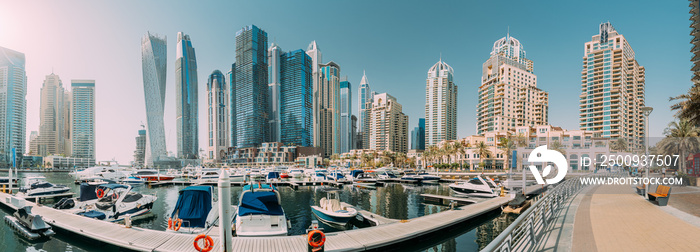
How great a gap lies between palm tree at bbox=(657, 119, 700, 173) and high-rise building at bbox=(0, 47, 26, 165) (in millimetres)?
266899

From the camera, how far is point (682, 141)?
119 feet

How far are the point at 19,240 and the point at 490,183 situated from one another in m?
41.3

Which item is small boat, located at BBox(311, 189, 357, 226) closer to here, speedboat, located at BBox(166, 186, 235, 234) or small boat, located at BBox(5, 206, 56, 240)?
speedboat, located at BBox(166, 186, 235, 234)

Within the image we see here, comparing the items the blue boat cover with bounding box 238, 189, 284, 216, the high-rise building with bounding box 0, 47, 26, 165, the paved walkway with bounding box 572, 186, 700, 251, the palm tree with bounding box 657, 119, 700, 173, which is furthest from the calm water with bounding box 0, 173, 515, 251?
the high-rise building with bounding box 0, 47, 26, 165

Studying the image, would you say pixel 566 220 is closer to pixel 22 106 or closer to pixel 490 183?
pixel 490 183

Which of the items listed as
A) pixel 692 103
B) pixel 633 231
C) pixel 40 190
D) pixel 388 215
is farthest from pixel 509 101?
pixel 40 190

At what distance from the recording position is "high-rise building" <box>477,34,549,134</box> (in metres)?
119

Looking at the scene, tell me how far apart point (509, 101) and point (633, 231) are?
128 metres

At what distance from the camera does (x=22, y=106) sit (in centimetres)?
17275

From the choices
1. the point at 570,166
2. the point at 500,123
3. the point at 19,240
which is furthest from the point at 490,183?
the point at 500,123

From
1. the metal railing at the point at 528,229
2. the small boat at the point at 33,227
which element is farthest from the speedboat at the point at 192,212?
the metal railing at the point at 528,229

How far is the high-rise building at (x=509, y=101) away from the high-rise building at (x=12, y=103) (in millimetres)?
262150

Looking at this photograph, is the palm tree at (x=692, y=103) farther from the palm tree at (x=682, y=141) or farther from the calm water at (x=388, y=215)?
the palm tree at (x=682, y=141)

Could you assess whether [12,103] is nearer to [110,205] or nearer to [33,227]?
[110,205]
